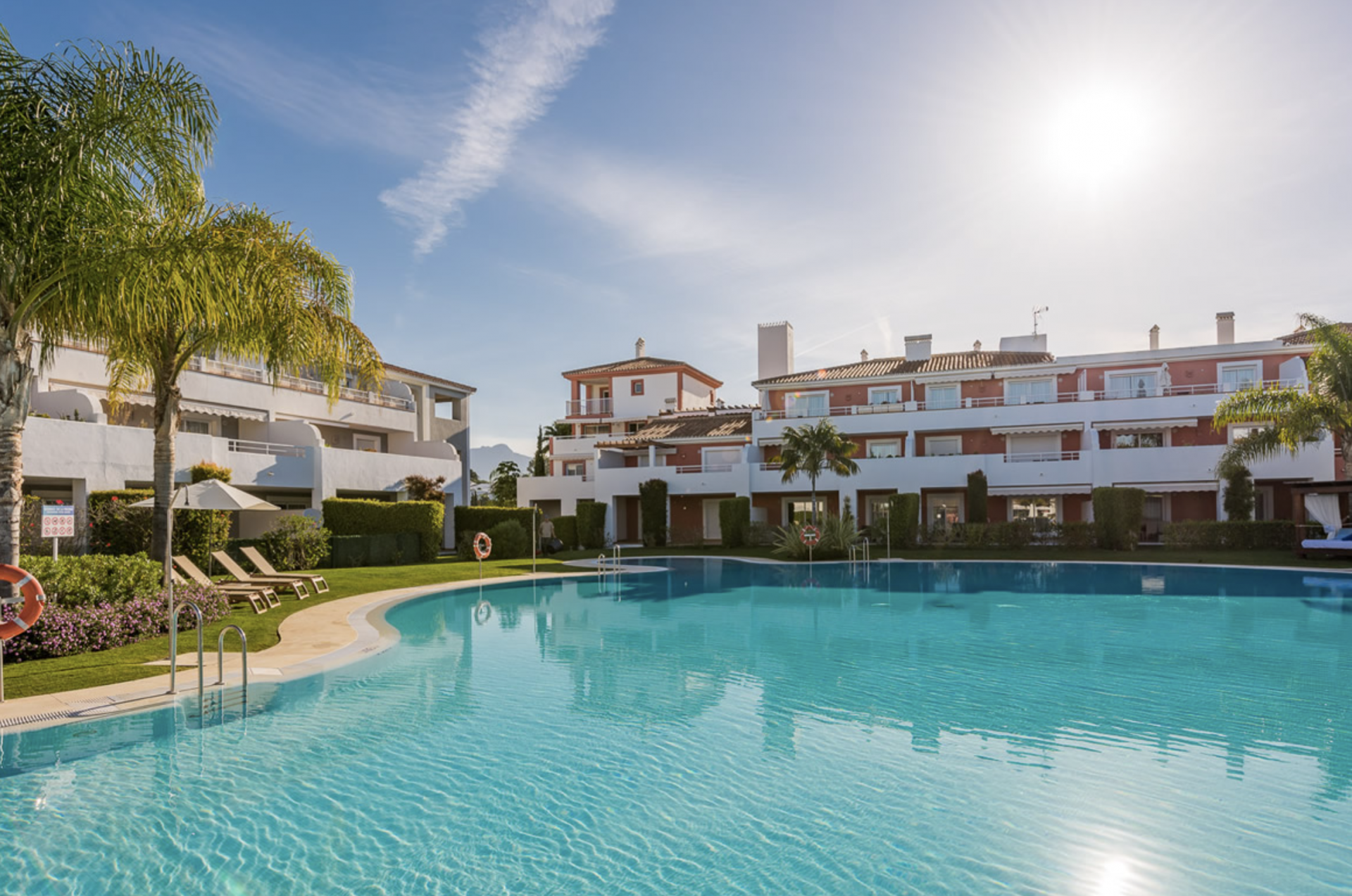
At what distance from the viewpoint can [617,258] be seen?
2541 centimetres

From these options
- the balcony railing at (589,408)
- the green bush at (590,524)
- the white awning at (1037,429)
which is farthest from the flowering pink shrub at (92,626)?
the balcony railing at (589,408)

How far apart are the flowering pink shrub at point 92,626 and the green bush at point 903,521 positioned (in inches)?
1204

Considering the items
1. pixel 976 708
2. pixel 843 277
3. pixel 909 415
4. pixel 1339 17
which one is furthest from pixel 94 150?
pixel 909 415

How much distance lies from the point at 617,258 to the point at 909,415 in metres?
23.5

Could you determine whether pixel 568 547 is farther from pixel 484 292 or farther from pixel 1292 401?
pixel 1292 401

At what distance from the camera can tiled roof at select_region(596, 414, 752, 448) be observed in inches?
1898

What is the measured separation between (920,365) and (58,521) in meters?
40.3

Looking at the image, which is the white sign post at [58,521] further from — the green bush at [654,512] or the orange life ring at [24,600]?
the green bush at [654,512]

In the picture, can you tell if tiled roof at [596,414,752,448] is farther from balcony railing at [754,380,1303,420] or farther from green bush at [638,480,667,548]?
green bush at [638,480,667,548]

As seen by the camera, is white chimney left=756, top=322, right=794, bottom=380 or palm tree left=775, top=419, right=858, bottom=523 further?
white chimney left=756, top=322, right=794, bottom=380

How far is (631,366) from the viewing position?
188ft

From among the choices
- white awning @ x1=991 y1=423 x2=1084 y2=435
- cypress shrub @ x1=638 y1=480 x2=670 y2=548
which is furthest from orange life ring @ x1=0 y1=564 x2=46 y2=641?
white awning @ x1=991 y1=423 x2=1084 y2=435

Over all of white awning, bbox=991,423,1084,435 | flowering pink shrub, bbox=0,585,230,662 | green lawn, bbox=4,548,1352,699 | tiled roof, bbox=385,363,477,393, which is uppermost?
tiled roof, bbox=385,363,477,393

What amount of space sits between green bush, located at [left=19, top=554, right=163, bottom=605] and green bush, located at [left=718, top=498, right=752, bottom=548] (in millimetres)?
29906
